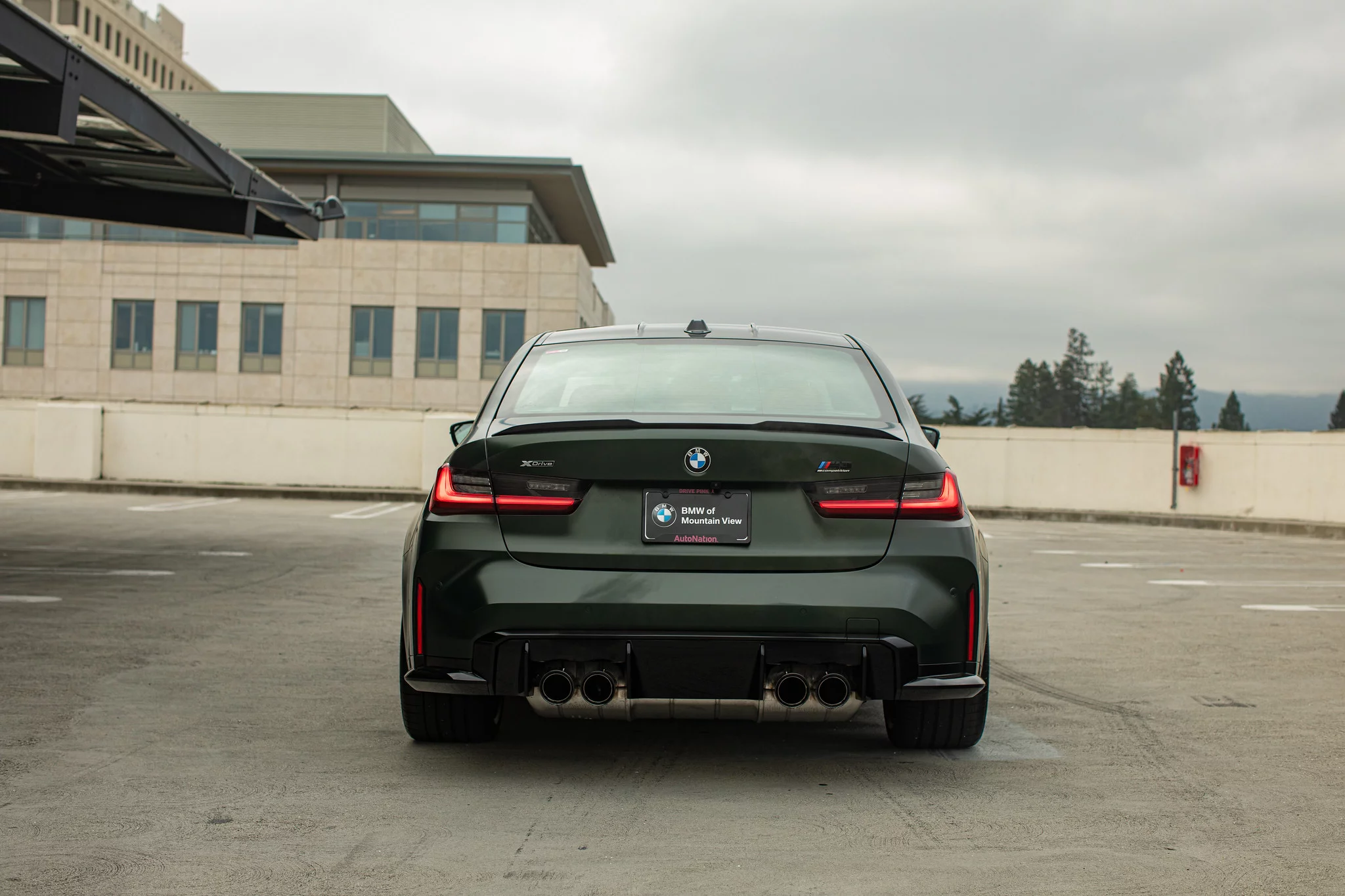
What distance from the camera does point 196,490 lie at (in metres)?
24.7

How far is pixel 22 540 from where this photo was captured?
13.9m

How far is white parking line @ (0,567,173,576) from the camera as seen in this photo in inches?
426

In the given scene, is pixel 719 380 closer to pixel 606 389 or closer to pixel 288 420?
pixel 606 389

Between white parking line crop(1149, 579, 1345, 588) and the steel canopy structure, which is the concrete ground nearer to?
white parking line crop(1149, 579, 1345, 588)

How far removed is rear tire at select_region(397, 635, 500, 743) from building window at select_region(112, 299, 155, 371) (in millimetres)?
45287

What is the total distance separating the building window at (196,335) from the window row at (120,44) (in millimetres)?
79071

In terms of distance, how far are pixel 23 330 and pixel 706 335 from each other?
48.1 metres

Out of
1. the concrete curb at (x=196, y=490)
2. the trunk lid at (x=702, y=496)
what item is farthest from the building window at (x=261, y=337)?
the trunk lid at (x=702, y=496)

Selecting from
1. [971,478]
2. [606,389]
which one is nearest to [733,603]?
[606,389]

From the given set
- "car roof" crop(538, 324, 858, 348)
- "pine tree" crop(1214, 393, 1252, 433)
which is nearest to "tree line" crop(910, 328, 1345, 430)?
"pine tree" crop(1214, 393, 1252, 433)

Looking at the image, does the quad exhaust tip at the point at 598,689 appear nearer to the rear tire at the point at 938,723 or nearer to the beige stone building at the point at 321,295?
the rear tire at the point at 938,723

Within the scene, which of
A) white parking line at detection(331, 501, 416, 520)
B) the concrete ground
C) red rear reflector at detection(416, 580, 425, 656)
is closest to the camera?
the concrete ground

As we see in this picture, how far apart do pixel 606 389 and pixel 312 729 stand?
1843 millimetres

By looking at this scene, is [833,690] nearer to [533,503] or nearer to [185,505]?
[533,503]
